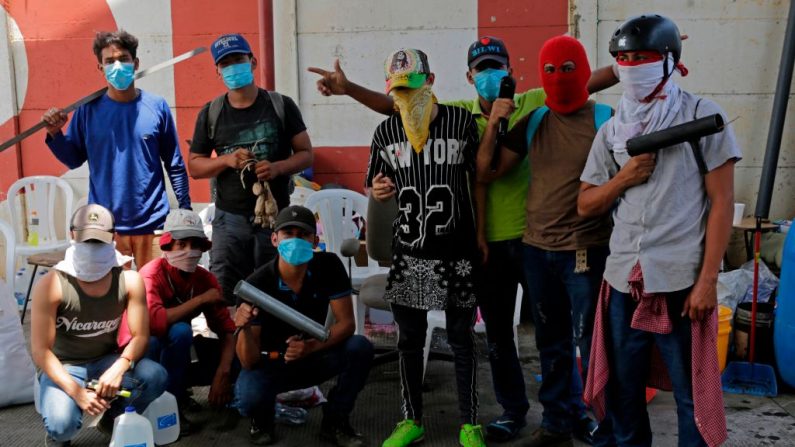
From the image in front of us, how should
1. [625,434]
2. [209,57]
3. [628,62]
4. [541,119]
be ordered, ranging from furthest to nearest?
[209,57] < [541,119] < [625,434] < [628,62]

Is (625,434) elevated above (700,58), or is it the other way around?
(700,58)

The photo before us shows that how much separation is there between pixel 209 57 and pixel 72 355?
11.5 ft

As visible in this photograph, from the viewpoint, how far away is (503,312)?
326cm

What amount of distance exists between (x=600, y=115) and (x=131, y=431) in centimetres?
230

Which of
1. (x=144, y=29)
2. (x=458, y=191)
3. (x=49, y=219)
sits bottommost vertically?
(x=49, y=219)

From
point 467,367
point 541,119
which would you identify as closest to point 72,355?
point 467,367

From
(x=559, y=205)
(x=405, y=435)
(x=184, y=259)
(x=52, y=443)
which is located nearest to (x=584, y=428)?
(x=405, y=435)

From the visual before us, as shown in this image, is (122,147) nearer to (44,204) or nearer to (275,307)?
(275,307)

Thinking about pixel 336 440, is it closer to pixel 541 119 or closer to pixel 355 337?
pixel 355 337

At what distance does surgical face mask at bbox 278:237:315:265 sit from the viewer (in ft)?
10.7

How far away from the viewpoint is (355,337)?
3465 millimetres

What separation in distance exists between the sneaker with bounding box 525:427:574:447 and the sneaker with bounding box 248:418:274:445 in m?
1.21

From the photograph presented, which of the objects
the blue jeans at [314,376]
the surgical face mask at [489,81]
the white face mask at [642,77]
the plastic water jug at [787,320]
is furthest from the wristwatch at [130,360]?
the plastic water jug at [787,320]

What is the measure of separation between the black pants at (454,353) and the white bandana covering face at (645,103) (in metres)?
1.07
